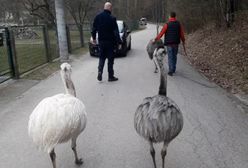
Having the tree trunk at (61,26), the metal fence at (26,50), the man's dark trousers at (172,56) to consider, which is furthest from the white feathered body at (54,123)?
the tree trunk at (61,26)

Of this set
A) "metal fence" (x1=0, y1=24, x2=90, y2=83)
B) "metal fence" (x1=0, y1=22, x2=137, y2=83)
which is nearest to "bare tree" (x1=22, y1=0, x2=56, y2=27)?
"metal fence" (x1=0, y1=22, x2=137, y2=83)

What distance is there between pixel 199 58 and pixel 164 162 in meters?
11.1

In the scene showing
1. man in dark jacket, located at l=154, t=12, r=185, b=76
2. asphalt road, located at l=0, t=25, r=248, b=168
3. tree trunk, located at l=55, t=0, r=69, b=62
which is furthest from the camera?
tree trunk, located at l=55, t=0, r=69, b=62

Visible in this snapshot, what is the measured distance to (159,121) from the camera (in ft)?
14.7

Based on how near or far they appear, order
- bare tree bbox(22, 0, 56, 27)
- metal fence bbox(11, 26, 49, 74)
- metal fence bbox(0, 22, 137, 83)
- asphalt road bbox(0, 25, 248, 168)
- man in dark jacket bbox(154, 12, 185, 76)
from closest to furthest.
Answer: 1. asphalt road bbox(0, 25, 248, 168)
2. metal fence bbox(0, 22, 137, 83)
3. man in dark jacket bbox(154, 12, 185, 76)
4. metal fence bbox(11, 26, 49, 74)
5. bare tree bbox(22, 0, 56, 27)

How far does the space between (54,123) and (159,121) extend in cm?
130

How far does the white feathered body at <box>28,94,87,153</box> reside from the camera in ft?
14.2

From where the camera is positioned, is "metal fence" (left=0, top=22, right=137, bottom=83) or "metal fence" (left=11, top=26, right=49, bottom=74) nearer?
"metal fence" (left=0, top=22, right=137, bottom=83)

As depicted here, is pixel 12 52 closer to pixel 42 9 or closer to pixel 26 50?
pixel 26 50

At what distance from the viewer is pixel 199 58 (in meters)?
15.6

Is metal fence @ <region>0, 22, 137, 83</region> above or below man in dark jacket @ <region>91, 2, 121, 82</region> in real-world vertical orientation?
below

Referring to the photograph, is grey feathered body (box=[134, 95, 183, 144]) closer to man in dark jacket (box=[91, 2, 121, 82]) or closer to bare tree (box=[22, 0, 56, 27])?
man in dark jacket (box=[91, 2, 121, 82])

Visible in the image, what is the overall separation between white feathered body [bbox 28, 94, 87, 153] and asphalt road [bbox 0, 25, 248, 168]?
872 mm

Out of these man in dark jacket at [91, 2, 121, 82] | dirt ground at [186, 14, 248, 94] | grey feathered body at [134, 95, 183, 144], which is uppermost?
man in dark jacket at [91, 2, 121, 82]
